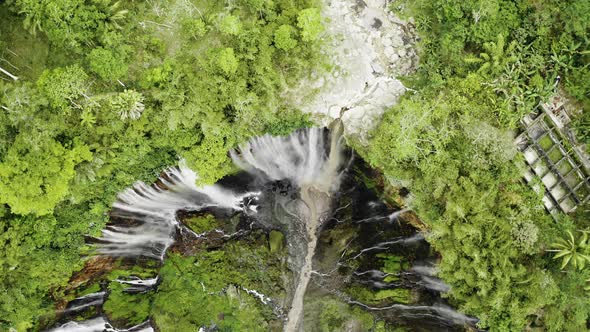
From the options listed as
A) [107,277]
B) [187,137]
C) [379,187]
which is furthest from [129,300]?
[379,187]

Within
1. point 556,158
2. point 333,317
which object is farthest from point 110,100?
point 556,158

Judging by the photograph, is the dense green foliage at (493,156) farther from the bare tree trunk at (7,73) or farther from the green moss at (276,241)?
the bare tree trunk at (7,73)

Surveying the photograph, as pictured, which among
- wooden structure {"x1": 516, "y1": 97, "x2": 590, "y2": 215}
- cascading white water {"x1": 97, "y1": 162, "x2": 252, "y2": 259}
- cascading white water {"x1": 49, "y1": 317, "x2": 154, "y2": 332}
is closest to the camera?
wooden structure {"x1": 516, "y1": 97, "x2": 590, "y2": 215}

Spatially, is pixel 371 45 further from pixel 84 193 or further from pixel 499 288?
pixel 84 193

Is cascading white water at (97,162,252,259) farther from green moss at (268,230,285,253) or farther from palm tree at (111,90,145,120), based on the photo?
palm tree at (111,90,145,120)

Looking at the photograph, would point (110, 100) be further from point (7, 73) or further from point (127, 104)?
point (7, 73)

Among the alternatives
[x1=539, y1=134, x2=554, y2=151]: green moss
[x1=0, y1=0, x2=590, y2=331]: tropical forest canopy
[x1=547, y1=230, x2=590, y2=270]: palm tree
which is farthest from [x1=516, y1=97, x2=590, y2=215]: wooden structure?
[x1=547, y1=230, x2=590, y2=270]: palm tree

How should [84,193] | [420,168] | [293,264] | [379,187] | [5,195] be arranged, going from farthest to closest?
[293,264] < [379,187] < [84,193] < [420,168] < [5,195]
